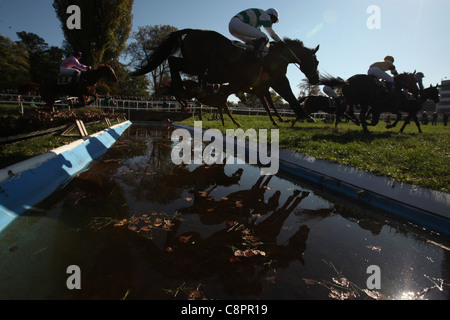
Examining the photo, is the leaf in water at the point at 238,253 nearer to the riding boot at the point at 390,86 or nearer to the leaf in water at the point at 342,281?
the leaf in water at the point at 342,281

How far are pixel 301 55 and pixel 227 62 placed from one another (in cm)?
255

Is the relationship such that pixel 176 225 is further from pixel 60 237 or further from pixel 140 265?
pixel 60 237

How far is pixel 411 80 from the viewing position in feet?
34.9

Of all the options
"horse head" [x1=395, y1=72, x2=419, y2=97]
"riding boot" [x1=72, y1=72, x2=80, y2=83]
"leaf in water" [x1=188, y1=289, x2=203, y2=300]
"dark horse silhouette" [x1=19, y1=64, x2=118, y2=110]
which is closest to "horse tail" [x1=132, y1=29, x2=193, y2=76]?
"leaf in water" [x1=188, y1=289, x2=203, y2=300]

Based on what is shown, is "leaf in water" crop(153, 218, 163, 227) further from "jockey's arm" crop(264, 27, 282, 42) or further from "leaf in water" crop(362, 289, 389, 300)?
"jockey's arm" crop(264, 27, 282, 42)

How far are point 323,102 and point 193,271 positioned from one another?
12.3 metres

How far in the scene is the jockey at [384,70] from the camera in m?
9.68

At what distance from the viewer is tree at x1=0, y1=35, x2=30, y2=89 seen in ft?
110

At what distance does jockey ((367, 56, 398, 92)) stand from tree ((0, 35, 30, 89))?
46.6m

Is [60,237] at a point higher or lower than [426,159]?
lower

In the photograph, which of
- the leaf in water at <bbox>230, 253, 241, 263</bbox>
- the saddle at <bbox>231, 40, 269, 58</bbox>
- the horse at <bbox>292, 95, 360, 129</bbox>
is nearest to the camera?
the leaf in water at <bbox>230, 253, 241, 263</bbox>

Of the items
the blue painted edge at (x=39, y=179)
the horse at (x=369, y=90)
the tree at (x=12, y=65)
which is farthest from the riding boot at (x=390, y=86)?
the tree at (x=12, y=65)
